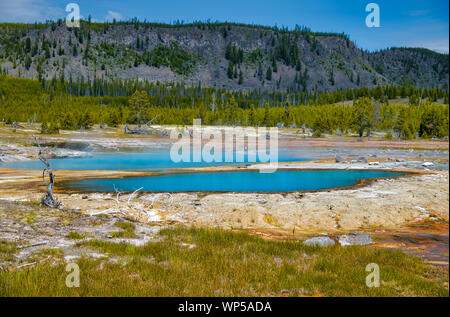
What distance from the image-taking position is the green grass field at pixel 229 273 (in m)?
7.00

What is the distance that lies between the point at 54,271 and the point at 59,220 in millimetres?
6965

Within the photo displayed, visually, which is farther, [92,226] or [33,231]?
[92,226]

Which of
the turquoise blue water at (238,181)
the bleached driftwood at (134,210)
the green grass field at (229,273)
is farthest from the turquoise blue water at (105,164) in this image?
the green grass field at (229,273)

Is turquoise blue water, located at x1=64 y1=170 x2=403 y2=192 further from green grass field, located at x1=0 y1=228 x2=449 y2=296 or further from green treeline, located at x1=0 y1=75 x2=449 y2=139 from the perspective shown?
green treeline, located at x1=0 y1=75 x2=449 y2=139

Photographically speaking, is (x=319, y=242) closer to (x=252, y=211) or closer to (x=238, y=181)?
(x=252, y=211)

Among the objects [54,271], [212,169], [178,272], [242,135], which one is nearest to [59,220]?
Answer: [54,271]

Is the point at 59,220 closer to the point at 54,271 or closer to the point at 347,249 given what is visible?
the point at 54,271

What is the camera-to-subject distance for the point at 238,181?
99.2 ft

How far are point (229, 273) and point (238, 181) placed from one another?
72.6ft

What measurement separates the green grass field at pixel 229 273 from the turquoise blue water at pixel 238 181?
15.6m

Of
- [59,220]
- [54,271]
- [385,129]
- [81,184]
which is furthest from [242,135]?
[54,271]
